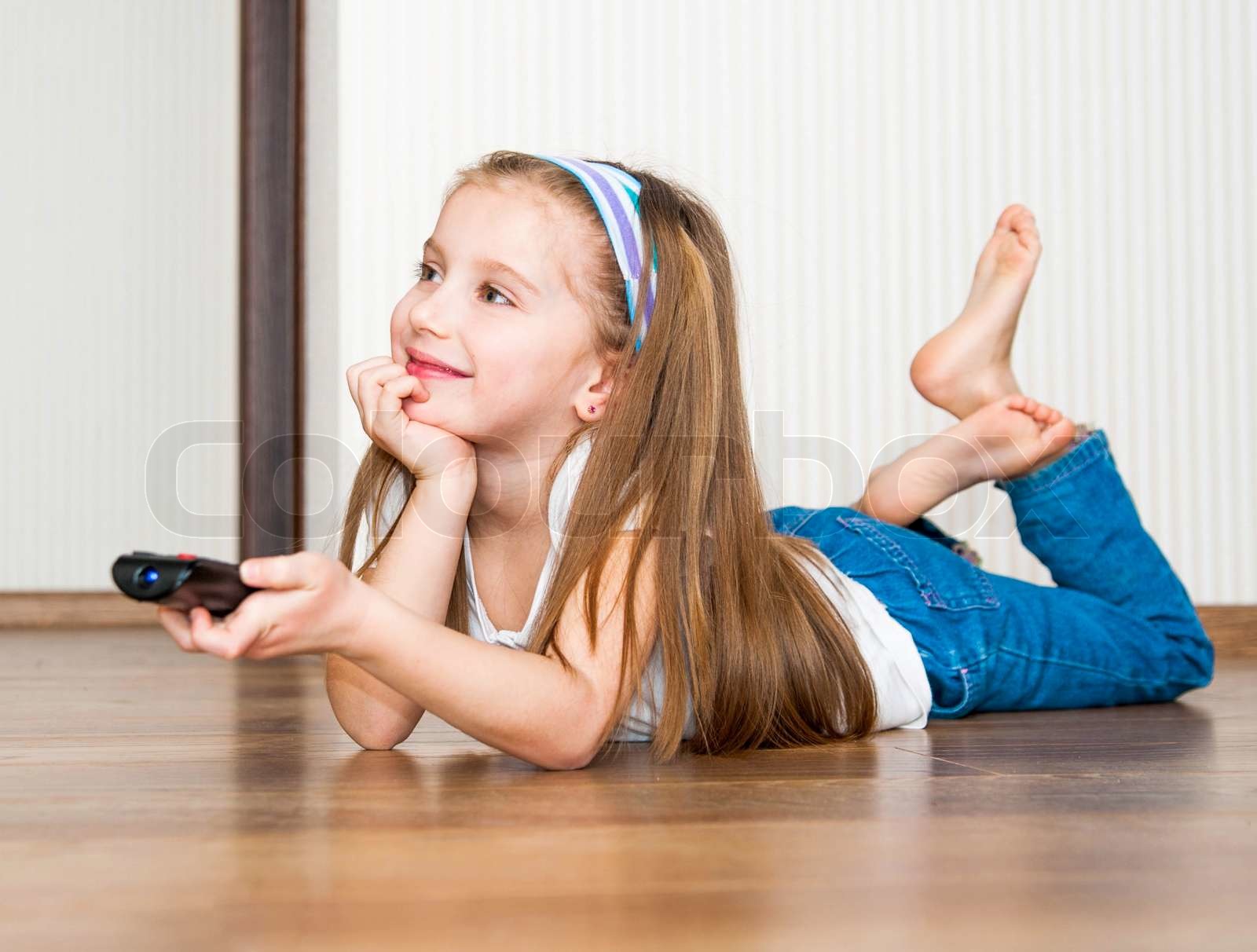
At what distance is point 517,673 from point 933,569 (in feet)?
1.82

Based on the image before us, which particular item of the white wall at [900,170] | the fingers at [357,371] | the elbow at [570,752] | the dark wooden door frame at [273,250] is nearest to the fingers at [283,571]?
the elbow at [570,752]

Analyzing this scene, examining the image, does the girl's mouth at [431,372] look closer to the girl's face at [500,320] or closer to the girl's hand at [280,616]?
the girl's face at [500,320]

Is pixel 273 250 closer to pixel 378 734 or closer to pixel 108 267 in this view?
pixel 108 267

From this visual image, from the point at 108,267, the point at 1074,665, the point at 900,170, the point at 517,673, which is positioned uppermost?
the point at 900,170

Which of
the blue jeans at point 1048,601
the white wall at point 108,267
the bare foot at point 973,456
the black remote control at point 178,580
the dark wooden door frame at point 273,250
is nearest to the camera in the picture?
the black remote control at point 178,580

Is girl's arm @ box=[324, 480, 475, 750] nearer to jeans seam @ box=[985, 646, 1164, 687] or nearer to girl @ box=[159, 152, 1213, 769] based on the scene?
girl @ box=[159, 152, 1213, 769]

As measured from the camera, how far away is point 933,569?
3.97 ft

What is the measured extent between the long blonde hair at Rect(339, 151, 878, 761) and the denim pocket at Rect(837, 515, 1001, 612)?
0.52 feet

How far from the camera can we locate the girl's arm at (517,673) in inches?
29.1

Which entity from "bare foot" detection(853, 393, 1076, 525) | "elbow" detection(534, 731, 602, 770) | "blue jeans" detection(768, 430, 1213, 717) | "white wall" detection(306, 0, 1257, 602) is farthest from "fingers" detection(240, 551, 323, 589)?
"white wall" detection(306, 0, 1257, 602)

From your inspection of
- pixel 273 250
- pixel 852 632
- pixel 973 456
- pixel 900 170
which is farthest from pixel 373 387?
pixel 273 250

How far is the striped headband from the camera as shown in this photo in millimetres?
1014

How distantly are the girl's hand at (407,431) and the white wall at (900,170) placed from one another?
1131mm

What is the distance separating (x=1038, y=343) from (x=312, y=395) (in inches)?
51.7
